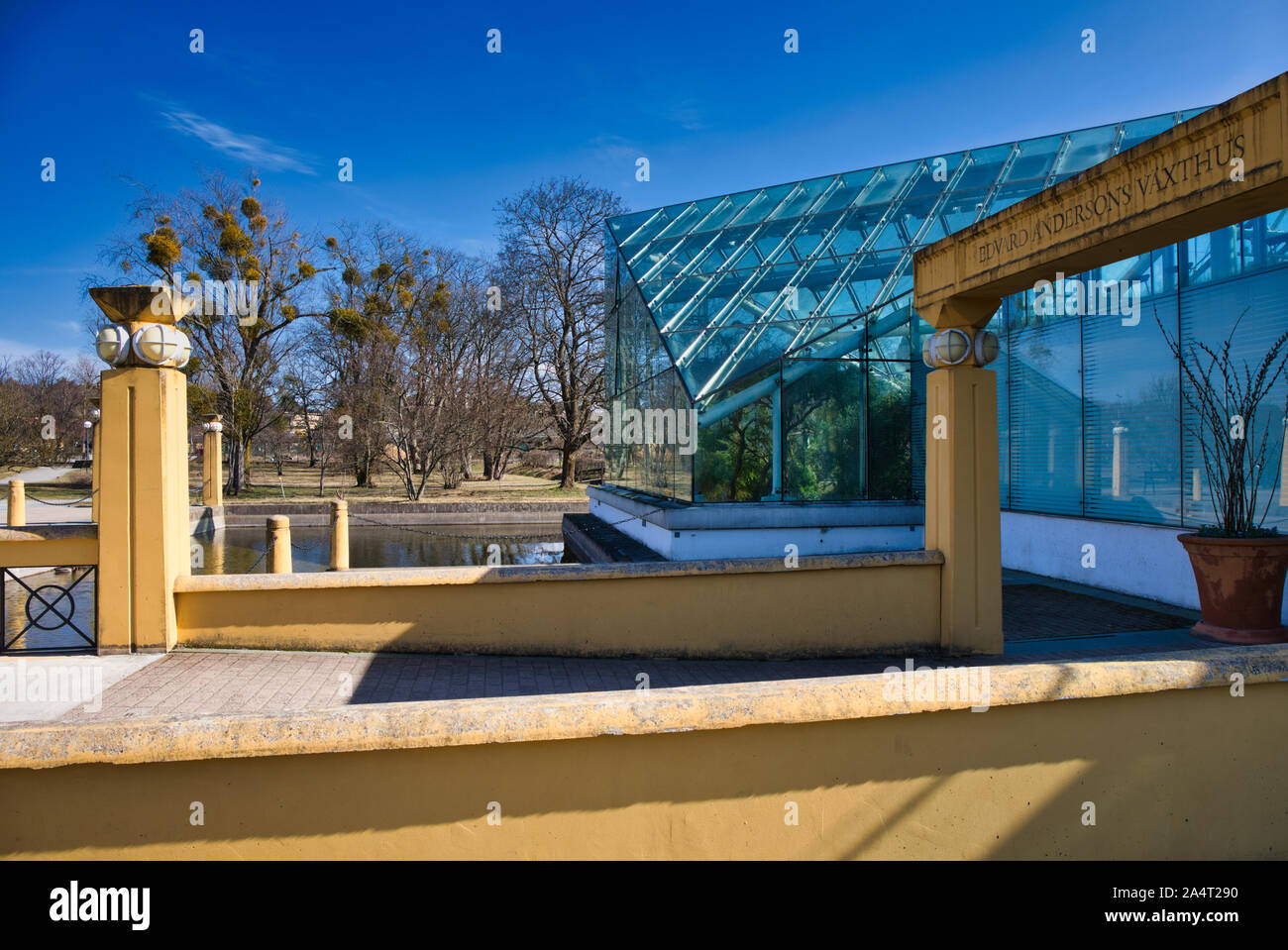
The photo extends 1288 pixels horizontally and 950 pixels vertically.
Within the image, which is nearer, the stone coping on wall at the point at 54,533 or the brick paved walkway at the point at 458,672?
the brick paved walkway at the point at 458,672

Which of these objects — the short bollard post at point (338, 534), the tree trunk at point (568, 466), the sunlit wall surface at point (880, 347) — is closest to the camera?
the sunlit wall surface at point (880, 347)

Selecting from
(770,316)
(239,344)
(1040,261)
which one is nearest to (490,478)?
(239,344)

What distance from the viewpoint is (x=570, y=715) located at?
2971 millimetres

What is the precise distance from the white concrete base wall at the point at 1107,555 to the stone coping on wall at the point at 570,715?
5420 mm

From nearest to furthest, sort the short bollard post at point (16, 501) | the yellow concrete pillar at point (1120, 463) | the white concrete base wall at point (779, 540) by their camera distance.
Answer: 1. the yellow concrete pillar at point (1120, 463)
2. the white concrete base wall at point (779, 540)
3. the short bollard post at point (16, 501)

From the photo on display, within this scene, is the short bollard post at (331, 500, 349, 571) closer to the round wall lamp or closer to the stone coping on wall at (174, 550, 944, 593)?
the stone coping on wall at (174, 550, 944, 593)

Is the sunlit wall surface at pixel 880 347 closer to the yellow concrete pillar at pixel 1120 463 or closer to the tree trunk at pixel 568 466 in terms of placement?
the yellow concrete pillar at pixel 1120 463

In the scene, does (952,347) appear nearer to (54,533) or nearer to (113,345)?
(113,345)

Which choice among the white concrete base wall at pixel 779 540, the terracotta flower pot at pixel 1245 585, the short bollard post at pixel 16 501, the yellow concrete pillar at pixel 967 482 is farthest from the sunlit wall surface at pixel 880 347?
the short bollard post at pixel 16 501

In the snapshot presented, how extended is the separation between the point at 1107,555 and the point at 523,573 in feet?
23.3

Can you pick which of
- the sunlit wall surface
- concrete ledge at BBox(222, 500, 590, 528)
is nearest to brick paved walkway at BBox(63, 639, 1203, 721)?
the sunlit wall surface

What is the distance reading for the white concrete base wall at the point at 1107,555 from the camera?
8.70 metres

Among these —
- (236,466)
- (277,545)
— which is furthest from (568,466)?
(277,545)

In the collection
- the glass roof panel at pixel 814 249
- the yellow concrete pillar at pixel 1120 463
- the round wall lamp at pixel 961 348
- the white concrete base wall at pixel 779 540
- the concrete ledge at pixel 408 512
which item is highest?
the glass roof panel at pixel 814 249
